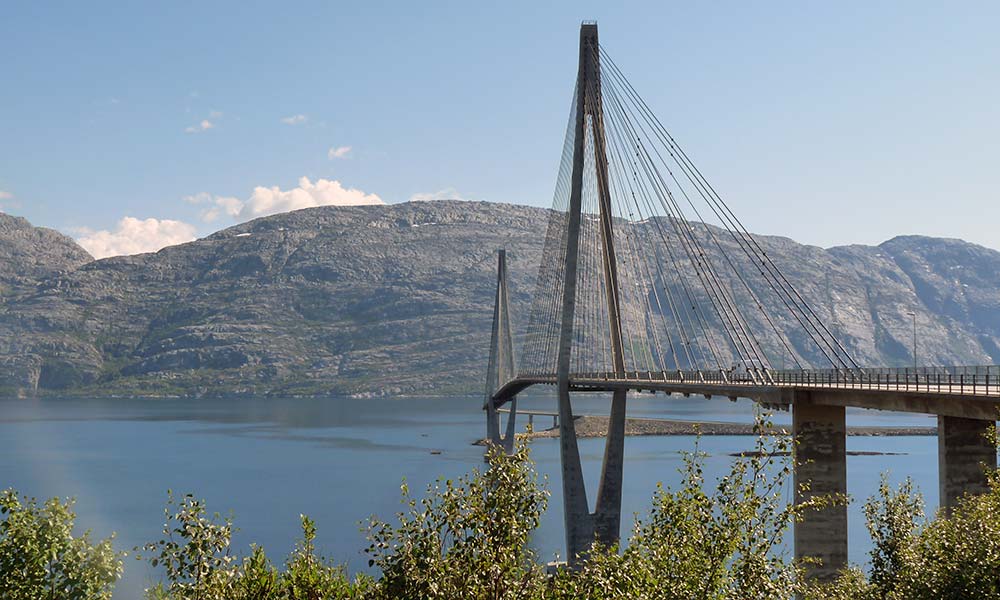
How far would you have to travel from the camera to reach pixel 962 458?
103 ft

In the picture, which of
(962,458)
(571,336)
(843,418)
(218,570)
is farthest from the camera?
(571,336)

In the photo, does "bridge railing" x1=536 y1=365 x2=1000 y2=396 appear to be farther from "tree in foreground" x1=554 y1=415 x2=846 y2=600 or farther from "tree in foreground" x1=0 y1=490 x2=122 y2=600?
"tree in foreground" x1=0 y1=490 x2=122 y2=600

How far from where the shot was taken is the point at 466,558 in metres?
16.2

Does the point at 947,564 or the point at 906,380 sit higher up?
the point at 906,380

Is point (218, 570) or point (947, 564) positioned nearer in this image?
point (218, 570)

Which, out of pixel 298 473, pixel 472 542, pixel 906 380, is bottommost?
pixel 298 473

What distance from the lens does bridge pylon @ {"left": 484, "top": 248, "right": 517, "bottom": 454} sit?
138 meters

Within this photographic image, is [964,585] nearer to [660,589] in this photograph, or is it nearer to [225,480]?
[660,589]

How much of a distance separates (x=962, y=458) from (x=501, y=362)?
381 feet

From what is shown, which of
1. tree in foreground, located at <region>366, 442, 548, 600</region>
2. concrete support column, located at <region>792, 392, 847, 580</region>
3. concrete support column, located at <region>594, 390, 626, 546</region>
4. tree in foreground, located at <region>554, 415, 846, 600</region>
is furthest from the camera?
concrete support column, located at <region>594, 390, 626, 546</region>

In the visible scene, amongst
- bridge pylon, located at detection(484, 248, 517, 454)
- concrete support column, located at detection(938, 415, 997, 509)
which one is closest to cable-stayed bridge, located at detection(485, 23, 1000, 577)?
concrete support column, located at detection(938, 415, 997, 509)

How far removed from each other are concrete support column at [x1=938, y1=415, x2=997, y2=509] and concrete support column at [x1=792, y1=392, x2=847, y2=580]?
14.9 feet

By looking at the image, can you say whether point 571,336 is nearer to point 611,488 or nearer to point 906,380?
point 611,488

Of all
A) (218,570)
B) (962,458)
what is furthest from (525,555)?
(962,458)
